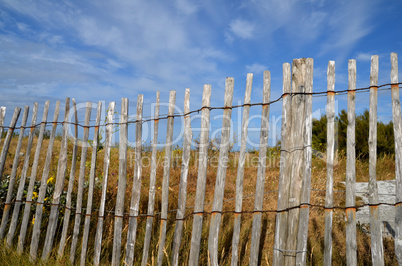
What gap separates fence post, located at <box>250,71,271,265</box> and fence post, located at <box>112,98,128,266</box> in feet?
5.48

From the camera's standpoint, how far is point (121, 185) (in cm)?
383

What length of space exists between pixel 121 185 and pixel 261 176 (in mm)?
1807

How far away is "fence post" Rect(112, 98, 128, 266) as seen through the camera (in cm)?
374

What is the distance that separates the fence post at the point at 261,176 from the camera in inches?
119

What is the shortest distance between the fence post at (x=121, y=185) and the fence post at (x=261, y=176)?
1.67 meters

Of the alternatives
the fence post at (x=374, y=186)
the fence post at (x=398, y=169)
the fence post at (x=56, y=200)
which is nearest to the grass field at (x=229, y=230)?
the fence post at (x=56, y=200)

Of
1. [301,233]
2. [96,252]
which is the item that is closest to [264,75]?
[301,233]

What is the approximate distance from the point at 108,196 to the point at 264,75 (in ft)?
11.1

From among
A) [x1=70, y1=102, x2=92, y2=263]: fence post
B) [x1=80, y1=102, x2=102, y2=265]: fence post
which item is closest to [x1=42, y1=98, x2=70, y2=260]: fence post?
[x1=70, y1=102, x2=92, y2=263]: fence post

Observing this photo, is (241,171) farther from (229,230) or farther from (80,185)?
(80,185)

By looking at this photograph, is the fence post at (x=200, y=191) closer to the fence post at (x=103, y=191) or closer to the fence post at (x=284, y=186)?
the fence post at (x=284, y=186)

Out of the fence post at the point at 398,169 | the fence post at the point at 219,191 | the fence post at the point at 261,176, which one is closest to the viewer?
the fence post at the point at 398,169

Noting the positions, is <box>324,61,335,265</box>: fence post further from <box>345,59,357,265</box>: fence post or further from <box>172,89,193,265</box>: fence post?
<box>172,89,193,265</box>: fence post

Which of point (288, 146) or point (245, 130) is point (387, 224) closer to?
point (288, 146)
